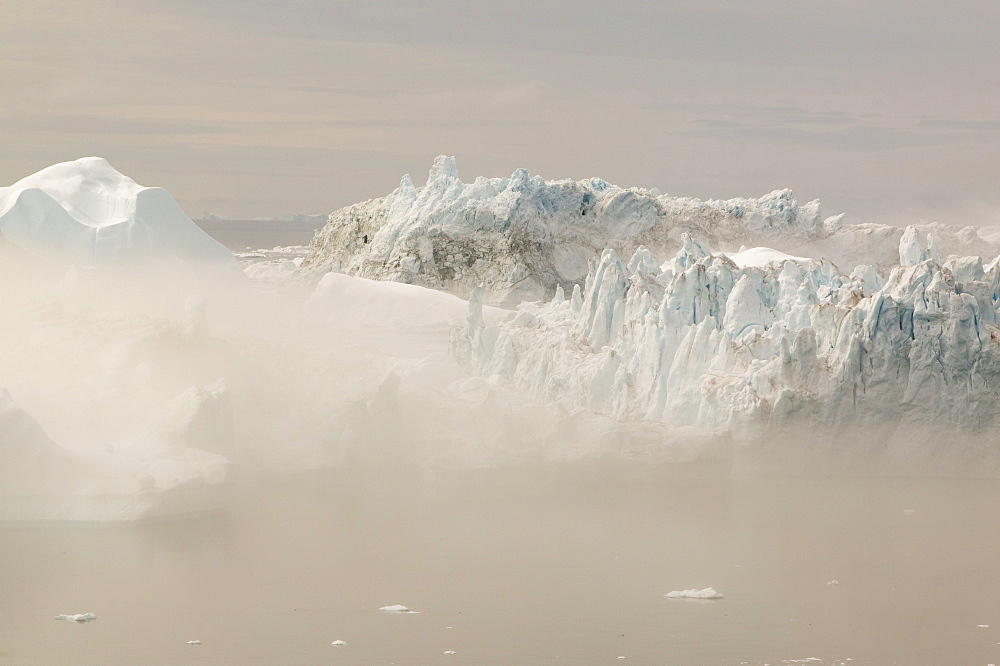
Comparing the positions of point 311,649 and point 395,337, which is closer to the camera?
point 311,649

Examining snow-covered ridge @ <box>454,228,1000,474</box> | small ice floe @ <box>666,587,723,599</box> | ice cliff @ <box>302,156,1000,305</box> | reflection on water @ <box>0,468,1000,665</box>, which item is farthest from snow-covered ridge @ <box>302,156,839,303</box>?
small ice floe @ <box>666,587,723,599</box>

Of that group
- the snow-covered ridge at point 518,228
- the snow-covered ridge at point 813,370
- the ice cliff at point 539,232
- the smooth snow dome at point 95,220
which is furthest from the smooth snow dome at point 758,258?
the smooth snow dome at point 95,220

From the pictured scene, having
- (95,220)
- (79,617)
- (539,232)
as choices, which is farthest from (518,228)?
(79,617)

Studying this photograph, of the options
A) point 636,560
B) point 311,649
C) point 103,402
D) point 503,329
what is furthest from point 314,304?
point 311,649

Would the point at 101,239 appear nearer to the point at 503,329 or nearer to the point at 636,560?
the point at 503,329

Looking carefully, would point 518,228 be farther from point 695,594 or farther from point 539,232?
point 695,594

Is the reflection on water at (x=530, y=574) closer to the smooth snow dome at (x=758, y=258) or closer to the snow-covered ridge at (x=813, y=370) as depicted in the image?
the snow-covered ridge at (x=813, y=370)
